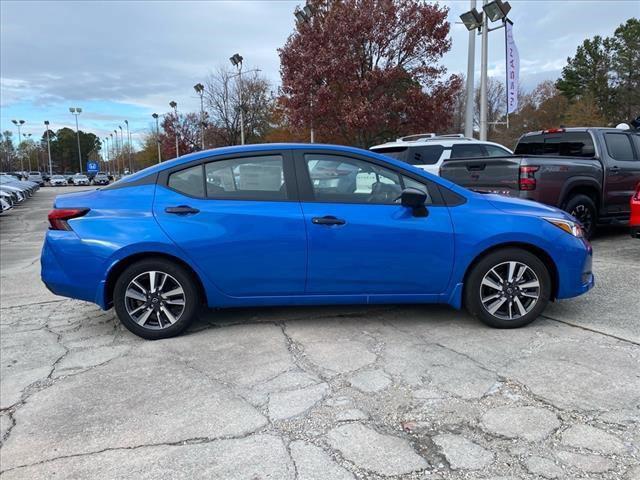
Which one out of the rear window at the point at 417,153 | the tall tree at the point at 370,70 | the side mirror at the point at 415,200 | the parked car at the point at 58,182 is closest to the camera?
the side mirror at the point at 415,200

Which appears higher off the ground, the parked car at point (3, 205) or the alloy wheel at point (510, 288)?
the parked car at point (3, 205)

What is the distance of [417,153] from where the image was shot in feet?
36.2

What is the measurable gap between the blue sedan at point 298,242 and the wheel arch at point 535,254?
0.01 metres

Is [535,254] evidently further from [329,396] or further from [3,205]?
[3,205]

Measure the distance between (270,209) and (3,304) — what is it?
3805mm

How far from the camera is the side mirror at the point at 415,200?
4.20 m

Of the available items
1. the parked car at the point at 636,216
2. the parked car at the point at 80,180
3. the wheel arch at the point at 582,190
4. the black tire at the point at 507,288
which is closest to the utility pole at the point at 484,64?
the wheel arch at the point at 582,190

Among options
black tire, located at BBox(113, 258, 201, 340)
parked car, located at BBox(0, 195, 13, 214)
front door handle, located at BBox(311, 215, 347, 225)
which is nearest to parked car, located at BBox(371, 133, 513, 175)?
front door handle, located at BBox(311, 215, 347, 225)

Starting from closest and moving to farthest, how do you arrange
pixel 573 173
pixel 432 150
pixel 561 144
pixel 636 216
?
1. pixel 636 216
2. pixel 573 173
3. pixel 561 144
4. pixel 432 150

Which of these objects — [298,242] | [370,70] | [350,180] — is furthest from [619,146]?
[370,70]

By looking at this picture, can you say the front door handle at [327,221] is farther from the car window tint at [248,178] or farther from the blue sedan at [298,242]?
the car window tint at [248,178]

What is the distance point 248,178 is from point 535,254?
2.58 m

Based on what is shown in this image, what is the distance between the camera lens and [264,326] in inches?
184

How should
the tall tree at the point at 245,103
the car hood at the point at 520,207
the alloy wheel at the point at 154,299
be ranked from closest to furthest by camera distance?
the alloy wheel at the point at 154,299 → the car hood at the point at 520,207 → the tall tree at the point at 245,103
